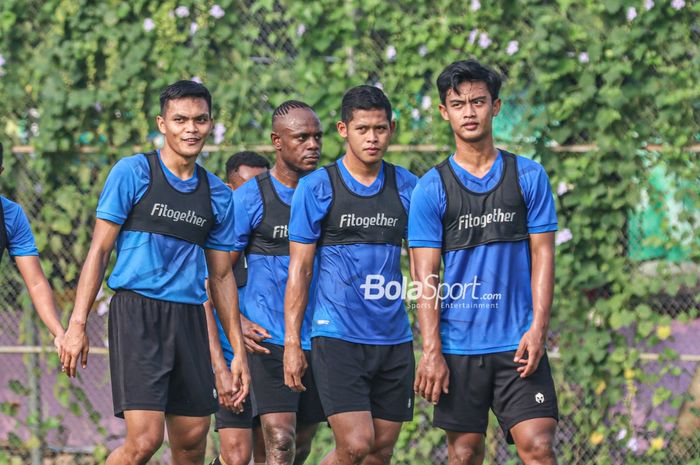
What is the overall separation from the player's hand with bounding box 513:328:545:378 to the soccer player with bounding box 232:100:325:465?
159 centimetres

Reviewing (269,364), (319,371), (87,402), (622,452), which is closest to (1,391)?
(87,402)

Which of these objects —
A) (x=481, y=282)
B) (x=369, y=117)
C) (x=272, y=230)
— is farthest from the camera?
(x=272, y=230)

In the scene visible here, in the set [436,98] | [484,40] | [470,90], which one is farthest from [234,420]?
[484,40]

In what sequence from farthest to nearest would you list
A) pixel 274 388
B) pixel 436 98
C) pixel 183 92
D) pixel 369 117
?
1. pixel 436 98
2. pixel 274 388
3. pixel 369 117
4. pixel 183 92

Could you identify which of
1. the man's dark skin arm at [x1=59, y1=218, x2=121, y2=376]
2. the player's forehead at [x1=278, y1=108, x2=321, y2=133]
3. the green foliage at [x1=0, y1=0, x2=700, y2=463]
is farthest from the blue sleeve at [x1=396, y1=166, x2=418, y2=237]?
the green foliage at [x1=0, y1=0, x2=700, y2=463]

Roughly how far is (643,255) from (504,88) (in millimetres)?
1586

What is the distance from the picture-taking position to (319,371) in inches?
262

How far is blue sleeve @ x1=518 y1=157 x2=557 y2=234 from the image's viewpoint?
241 inches

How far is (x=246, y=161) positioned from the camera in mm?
8461

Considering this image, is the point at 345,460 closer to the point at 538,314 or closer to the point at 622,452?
the point at 538,314

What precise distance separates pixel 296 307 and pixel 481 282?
1125mm

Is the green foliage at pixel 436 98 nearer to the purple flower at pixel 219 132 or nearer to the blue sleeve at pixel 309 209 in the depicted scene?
the purple flower at pixel 219 132

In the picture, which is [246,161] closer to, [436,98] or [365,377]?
[436,98]

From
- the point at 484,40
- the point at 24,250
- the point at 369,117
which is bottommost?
the point at 24,250
